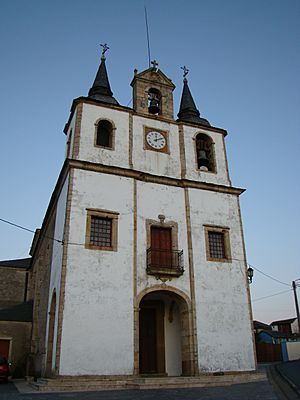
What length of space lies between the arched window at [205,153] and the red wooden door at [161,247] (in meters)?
4.38

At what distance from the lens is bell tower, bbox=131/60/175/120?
19375mm

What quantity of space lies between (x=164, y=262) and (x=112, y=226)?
2.65m

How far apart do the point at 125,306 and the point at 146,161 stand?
22.3 ft

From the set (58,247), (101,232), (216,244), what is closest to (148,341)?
(216,244)

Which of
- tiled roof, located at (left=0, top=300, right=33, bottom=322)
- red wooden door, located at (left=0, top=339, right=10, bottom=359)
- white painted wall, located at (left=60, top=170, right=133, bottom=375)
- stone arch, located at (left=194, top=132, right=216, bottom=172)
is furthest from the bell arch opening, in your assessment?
red wooden door, located at (left=0, top=339, right=10, bottom=359)

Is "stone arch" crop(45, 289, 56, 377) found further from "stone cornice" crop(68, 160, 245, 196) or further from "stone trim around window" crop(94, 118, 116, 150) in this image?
"stone trim around window" crop(94, 118, 116, 150)

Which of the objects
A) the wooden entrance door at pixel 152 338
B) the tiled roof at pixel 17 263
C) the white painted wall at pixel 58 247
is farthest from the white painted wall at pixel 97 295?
the tiled roof at pixel 17 263

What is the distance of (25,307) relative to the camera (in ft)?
79.2

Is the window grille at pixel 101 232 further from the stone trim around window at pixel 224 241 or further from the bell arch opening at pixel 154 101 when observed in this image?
the bell arch opening at pixel 154 101

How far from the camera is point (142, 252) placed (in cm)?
1556

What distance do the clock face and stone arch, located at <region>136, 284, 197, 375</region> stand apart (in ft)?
22.3

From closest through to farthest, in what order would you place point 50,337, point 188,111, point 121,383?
point 121,383 < point 50,337 < point 188,111

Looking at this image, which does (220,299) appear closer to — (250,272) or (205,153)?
(250,272)

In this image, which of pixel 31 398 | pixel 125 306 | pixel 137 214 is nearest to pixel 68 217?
pixel 137 214
